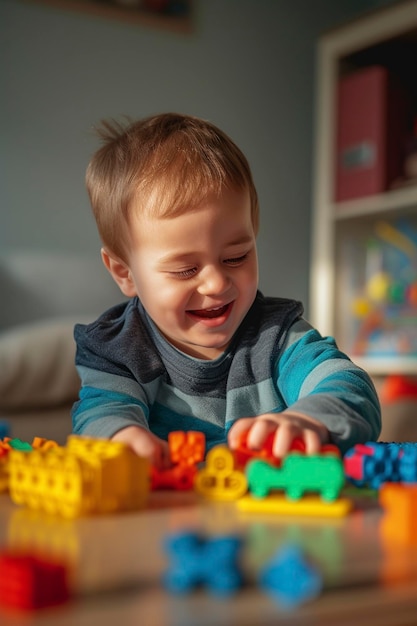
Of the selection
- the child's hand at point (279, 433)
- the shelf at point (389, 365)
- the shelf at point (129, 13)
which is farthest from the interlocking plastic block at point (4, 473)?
the shelf at point (129, 13)

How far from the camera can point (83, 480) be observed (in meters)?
0.49

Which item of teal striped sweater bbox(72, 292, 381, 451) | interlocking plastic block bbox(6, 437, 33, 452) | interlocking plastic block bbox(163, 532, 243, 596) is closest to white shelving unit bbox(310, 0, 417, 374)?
teal striped sweater bbox(72, 292, 381, 451)

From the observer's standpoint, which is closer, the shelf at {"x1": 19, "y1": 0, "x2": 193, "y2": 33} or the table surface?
the table surface

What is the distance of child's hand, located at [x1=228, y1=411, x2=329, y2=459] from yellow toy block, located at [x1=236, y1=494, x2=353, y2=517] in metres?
0.07

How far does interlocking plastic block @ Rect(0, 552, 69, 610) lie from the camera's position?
0.32 m

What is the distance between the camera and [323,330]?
256 cm

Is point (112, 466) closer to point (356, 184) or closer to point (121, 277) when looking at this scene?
point (121, 277)

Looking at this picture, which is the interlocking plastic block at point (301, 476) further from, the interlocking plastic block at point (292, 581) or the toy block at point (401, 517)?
the interlocking plastic block at point (292, 581)

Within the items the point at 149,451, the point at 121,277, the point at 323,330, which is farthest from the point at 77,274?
the point at 149,451

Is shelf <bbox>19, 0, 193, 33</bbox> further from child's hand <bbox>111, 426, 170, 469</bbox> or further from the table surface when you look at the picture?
the table surface

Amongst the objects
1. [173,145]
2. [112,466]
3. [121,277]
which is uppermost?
[173,145]

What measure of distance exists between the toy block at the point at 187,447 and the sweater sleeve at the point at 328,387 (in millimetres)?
91

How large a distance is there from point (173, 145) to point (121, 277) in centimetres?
19

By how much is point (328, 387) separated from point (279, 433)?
169 millimetres
